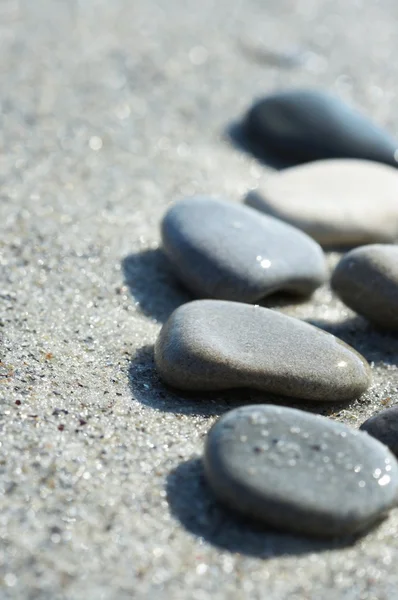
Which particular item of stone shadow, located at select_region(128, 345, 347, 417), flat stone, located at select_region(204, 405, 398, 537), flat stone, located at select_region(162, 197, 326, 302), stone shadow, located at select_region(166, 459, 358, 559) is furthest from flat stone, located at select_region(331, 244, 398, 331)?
stone shadow, located at select_region(166, 459, 358, 559)

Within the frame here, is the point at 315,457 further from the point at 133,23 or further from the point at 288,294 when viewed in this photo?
the point at 133,23

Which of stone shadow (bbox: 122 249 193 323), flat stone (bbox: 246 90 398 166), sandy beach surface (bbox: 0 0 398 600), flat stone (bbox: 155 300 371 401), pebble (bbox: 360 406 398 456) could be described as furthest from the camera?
Answer: flat stone (bbox: 246 90 398 166)

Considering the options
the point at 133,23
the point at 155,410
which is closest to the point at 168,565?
the point at 155,410

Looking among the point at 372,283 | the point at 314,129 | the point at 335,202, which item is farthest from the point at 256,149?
the point at 372,283

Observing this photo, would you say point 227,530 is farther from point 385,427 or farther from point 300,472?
point 385,427

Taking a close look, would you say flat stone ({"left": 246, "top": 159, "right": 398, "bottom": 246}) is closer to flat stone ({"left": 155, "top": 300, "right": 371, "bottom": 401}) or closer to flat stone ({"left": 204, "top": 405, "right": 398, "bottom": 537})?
flat stone ({"left": 155, "top": 300, "right": 371, "bottom": 401})
